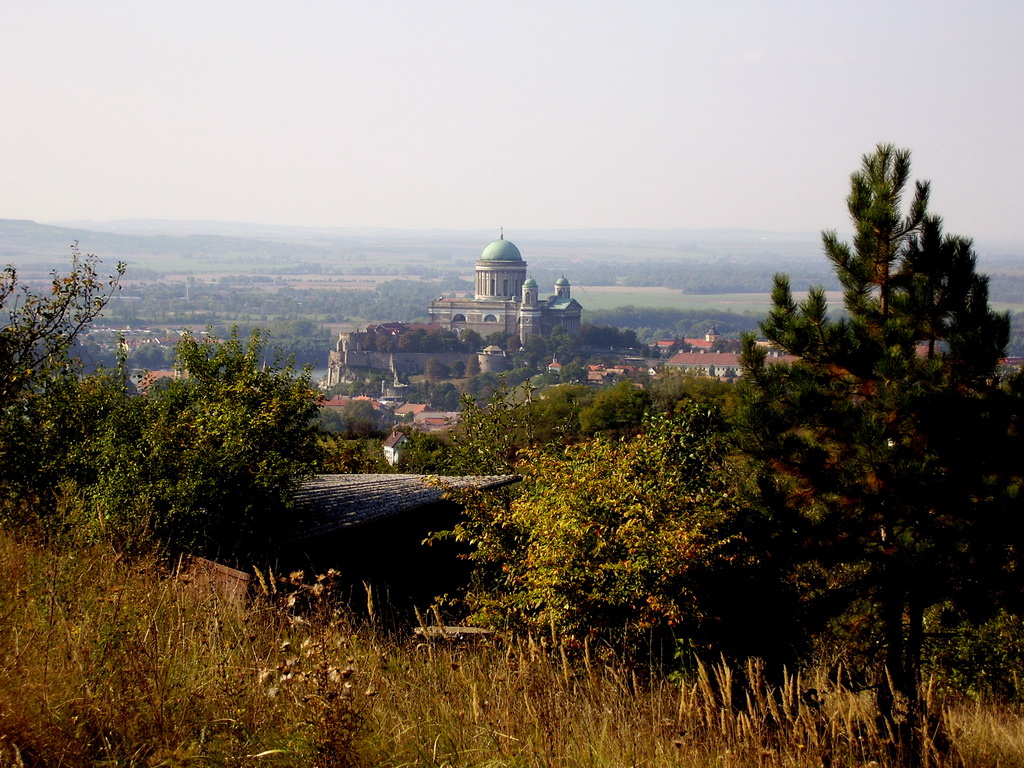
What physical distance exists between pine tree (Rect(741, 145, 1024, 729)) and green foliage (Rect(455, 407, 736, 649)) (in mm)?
1287

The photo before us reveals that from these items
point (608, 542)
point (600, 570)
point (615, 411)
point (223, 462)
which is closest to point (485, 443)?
point (223, 462)

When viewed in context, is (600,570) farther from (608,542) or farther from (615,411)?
(615,411)

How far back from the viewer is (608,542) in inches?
169

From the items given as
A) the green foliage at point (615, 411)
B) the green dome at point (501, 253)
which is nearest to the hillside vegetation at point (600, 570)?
the green foliage at point (615, 411)

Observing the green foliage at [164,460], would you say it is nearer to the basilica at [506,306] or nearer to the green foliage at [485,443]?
the green foliage at [485,443]

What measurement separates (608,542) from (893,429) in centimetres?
262

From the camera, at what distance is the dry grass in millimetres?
1943

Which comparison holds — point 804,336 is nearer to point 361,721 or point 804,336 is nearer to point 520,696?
point 520,696

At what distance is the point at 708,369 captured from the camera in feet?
219

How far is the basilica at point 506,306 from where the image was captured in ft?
295

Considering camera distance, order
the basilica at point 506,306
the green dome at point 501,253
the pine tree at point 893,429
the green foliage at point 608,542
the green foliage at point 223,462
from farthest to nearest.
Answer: the green dome at point 501,253, the basilica at point 506,306, the pine tree at point 893,429, the green foliage at point 223,462, the green foliage at point 608,542

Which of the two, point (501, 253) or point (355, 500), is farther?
point (501, 253)

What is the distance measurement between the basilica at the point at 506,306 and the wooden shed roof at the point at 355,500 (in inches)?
3088

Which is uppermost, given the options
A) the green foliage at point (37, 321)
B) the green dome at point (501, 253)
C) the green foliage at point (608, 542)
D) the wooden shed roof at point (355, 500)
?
the green dome at point (501, 253)
